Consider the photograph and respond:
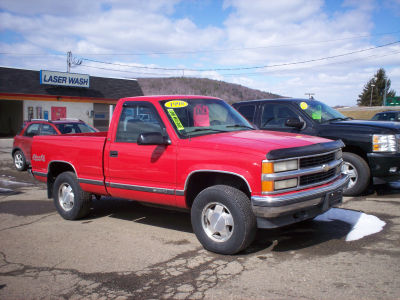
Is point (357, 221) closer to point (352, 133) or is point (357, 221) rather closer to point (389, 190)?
point (352, 133)

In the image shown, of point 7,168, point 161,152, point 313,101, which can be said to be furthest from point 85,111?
point 161,152

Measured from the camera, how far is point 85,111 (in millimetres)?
32844

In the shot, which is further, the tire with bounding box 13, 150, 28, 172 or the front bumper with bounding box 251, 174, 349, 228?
the tire with bounding box 13, 150, 28, 172

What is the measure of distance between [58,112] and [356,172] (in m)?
27.7

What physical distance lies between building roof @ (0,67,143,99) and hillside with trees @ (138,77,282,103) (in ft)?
168

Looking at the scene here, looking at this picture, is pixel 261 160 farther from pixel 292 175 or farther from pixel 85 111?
pixel 85 111

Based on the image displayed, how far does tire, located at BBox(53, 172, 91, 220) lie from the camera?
6.27 meters

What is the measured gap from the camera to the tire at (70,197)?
6270 millimetres

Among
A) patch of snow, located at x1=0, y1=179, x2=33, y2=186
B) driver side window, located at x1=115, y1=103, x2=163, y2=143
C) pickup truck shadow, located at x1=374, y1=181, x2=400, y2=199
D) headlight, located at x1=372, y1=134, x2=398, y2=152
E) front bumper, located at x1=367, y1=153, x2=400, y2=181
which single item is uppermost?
driver side window, located at x1=115, y1=103, x2=163, y2=143

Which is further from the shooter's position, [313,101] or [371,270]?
[313,101]

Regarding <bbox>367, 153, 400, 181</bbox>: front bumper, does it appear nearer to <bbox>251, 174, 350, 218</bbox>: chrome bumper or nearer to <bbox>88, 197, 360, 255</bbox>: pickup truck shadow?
<bbox>88, 197, 360, 255</bbox>: pickup truck shadow

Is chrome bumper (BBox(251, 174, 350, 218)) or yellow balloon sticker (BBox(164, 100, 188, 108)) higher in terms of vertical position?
yellow balloon sticker (BBox(164, 100, 188, 108))

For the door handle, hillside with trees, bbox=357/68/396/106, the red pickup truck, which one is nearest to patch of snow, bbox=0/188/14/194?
the red pickup truck

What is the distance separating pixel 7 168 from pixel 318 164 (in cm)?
1153
